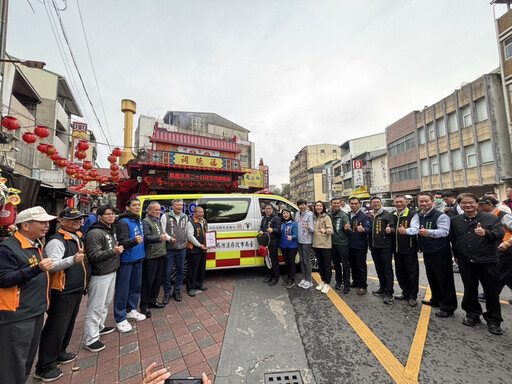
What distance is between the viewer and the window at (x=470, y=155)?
50.7ft

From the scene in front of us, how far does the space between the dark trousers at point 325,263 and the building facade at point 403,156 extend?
20.9 m

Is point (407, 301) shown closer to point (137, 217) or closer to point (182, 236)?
point (182, 236)

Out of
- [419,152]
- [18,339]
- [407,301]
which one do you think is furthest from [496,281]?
[419,152]

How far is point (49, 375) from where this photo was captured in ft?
7.04

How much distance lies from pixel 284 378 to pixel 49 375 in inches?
91.2

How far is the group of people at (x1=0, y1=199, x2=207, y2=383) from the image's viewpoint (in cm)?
173

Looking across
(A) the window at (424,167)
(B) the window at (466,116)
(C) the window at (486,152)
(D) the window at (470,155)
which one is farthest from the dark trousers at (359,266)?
(A) the window at (424,167)

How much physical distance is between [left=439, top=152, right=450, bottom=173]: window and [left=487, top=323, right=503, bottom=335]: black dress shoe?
63.1 feet

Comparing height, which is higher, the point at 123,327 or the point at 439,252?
the point at 439,252

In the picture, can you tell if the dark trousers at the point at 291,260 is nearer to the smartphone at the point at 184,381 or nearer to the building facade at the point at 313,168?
the smartphone at the point at 184,381

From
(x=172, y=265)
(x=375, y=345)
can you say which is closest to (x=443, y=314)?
(x=375, y=345)

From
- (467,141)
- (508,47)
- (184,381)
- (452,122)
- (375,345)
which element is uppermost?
(508,47)

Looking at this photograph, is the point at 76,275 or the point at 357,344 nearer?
the point at 76,275

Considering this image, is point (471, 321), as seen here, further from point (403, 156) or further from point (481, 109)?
point (403, 156)
